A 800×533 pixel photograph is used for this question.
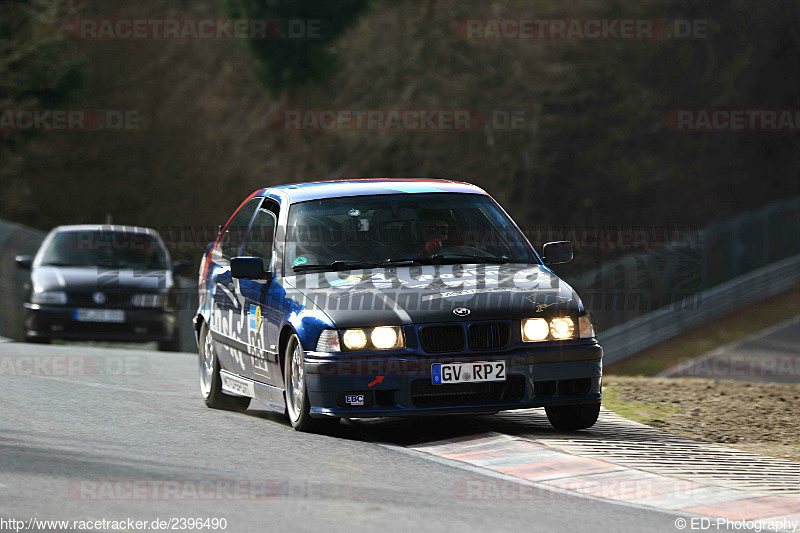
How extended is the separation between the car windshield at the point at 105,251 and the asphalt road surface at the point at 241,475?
8896mm

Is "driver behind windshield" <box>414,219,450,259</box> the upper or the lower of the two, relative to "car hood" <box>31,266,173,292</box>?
upper

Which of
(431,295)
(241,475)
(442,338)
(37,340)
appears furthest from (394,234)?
(37,340)

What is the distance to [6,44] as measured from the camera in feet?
127

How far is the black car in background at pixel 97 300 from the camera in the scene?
1933 centimetres

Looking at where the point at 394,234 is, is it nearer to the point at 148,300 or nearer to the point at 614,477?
the point at 614,477

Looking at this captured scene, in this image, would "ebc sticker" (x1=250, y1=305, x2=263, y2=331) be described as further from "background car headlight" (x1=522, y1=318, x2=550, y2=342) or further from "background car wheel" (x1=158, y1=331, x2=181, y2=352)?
"background car wheel" (x1=158, y1=331, x2=181, y2=352)

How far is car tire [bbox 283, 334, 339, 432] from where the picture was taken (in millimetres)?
9125

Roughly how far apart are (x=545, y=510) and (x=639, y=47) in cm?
4150

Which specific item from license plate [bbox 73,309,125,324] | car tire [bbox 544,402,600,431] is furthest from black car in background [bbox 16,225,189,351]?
car tire [bbox 544,402,600,431]

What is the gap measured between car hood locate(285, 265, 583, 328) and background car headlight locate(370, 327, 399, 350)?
5cm

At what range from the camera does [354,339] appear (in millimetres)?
8836

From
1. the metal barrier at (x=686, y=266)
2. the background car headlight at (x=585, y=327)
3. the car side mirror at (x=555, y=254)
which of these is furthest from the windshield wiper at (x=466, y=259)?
the metal barrier at (x=686, y=266)

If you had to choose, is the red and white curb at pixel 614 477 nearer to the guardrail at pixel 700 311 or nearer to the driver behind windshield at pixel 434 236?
the driver behind windshield at pixel 434 236

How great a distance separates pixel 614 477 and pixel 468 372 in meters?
1.45
